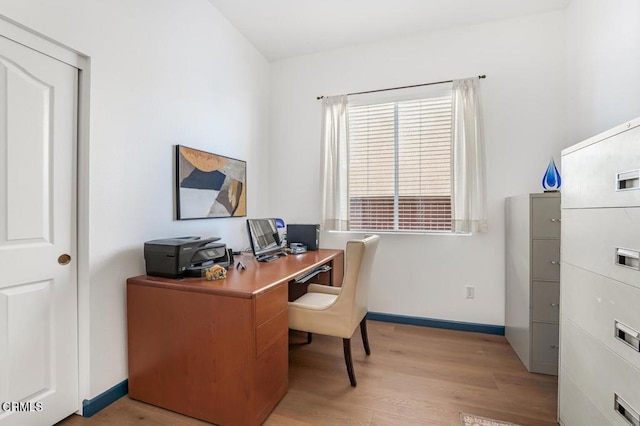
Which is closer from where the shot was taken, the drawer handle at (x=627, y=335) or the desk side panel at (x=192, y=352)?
the drawer handle at (x=627, y=335)

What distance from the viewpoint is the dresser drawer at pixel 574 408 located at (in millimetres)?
1198

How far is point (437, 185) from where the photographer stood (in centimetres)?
284

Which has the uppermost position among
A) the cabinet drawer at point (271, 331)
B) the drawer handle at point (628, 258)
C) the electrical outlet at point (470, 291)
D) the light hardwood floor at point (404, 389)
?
the drawer handle at point (628, 258)

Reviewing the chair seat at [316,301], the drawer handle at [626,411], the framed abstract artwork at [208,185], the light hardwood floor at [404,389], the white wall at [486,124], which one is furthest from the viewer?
the white wall at [486,124]

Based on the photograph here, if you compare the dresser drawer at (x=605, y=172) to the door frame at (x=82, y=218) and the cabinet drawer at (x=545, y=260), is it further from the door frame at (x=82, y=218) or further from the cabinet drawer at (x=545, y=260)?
the door frame at (x=82, y=218)

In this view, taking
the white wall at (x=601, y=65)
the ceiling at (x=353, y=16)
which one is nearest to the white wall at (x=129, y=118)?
the ceiling at (x=353, y=16)

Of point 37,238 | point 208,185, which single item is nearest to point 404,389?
point 208,185

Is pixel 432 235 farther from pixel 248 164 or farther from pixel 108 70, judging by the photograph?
pixel 108 70

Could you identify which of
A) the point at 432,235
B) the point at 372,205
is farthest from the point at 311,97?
the point at 432,235

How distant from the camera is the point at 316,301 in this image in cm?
210

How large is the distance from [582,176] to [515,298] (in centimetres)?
146

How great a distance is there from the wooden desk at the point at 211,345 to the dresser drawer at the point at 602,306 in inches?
57.5

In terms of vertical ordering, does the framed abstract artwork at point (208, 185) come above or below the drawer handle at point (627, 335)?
above
